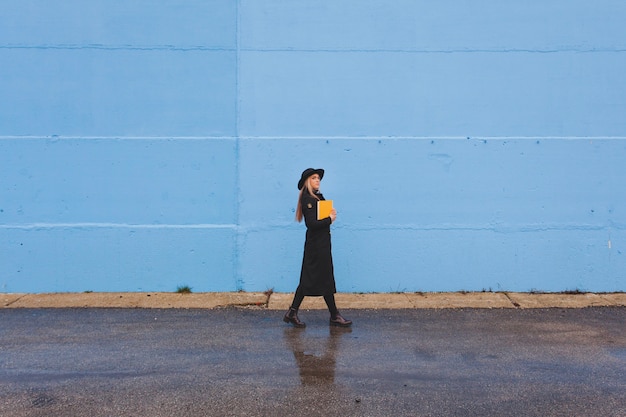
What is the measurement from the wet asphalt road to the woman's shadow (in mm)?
16

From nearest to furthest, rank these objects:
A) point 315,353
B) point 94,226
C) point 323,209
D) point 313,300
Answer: point 315,353 < point 323,209 < point 313,300 < point 94,226

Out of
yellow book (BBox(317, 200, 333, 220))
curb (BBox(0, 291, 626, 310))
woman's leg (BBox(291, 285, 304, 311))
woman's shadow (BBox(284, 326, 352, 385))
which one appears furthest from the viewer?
curb (BBox(0, 291, 626, 310))

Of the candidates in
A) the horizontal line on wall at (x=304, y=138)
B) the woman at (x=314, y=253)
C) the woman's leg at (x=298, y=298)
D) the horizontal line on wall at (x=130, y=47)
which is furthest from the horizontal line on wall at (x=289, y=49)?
the woman's leg at (x=298, y=298)

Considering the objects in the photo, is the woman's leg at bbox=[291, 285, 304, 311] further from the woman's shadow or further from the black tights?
the woman's shadow

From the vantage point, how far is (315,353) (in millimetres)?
5312

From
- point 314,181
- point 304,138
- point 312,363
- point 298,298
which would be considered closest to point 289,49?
point 304,138

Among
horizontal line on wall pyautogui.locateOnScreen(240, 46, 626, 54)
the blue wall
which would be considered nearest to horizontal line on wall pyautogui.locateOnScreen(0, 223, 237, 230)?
the blue wall

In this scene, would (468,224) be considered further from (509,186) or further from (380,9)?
(380,9)

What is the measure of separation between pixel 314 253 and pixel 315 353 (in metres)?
1.18

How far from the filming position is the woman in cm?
608

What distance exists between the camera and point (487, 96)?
7676mm

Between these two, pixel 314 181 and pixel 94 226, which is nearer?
pixel 314 181

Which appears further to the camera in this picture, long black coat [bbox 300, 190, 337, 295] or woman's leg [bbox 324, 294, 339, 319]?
woman's leg [bbox 324, 294, 339, 319]

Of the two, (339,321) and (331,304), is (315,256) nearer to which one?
(331,304)
